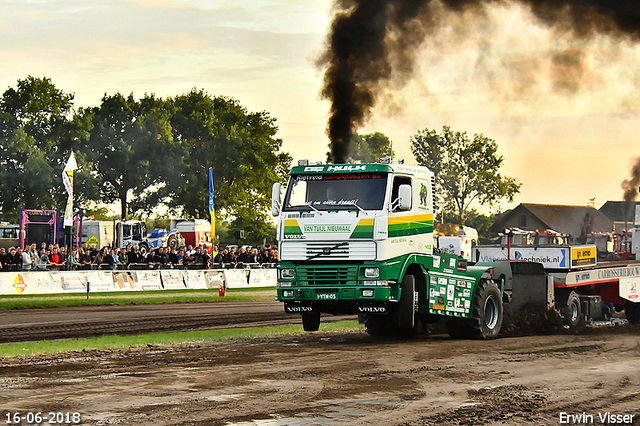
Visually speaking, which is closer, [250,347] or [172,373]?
[172,373]

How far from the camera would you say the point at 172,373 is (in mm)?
11719

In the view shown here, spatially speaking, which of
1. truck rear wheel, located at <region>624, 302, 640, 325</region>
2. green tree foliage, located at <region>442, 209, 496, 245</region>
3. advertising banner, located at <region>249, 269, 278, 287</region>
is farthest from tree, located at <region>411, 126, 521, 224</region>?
truck rear wheel, located at <region>624, 302, 640, 325</region>

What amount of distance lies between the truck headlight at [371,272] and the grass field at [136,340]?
385cm

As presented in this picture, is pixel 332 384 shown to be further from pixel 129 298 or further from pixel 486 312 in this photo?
pixel 129 298

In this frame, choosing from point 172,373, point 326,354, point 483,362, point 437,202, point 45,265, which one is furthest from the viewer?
point 45,265

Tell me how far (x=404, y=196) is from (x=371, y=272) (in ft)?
4.94

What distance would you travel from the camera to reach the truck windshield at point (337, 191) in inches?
599

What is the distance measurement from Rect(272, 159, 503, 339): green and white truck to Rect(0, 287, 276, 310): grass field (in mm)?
14990

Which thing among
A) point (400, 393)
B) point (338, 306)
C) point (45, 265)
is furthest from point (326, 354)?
point (45, 265)

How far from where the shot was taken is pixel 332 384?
10781 mm

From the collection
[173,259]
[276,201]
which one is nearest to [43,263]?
[173,259]

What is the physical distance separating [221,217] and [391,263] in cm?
7340

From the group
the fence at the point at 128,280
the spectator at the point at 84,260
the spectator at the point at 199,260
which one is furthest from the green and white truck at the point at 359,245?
the spectator at the point at 199,260

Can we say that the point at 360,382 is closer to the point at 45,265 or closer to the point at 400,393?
the point at 400,393
